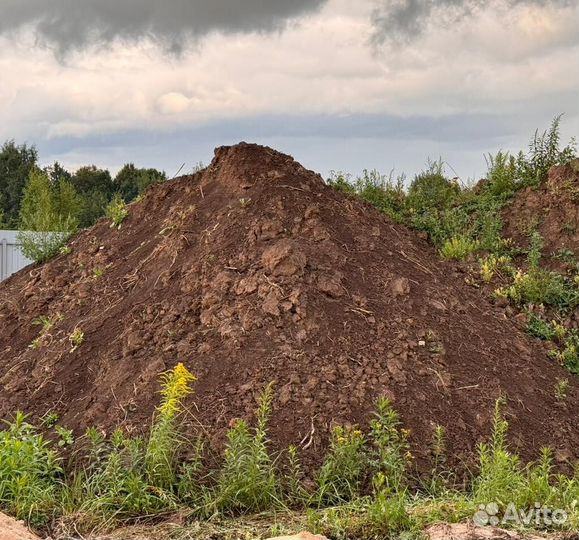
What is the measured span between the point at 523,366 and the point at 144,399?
10.6 ft

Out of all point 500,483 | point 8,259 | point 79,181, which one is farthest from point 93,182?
point 500,483

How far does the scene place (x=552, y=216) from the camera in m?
9.48

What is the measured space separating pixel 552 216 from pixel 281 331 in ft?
16.5

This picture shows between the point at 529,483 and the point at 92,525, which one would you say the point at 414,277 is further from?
the point at 92,525

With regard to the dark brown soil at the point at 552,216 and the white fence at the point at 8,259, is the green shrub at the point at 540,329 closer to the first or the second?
the dark brown soil at the point at 552,216

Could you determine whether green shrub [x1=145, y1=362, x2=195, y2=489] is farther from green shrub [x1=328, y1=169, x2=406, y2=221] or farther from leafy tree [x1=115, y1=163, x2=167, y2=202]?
leafy tree [x1=115, y1=163, x2=167, y2=202]

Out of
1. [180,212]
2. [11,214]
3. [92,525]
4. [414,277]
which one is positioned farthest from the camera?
[11,214]

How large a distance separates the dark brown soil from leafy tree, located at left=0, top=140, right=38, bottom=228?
33.4 metres

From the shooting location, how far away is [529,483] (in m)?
4.48

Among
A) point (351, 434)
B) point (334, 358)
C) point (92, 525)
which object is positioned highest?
point (334, 358)

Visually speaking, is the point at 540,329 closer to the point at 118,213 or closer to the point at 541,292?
the point at 541,292

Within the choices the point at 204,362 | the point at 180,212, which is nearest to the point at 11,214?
the point at 180,212

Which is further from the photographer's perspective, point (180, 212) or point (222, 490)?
point (180, 212)

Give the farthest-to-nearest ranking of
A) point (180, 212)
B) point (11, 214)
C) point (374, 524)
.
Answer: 1. point (11, 214)
2. point (180, 212)
3. point (374, 524)
